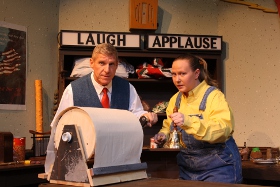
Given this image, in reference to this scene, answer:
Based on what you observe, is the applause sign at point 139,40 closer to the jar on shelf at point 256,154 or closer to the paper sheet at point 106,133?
the jar on shelf at point 256,154

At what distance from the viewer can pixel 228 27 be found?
192 inches

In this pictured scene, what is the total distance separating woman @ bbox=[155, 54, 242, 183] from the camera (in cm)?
241

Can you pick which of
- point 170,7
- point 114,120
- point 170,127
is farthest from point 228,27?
point 114,120

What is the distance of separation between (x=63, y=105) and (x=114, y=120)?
0.72m

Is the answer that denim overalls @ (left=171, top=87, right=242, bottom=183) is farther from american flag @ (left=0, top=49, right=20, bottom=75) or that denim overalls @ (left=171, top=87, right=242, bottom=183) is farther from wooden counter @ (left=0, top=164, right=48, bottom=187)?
american flag @ (left=0, top=49, right=20, bottom=75)

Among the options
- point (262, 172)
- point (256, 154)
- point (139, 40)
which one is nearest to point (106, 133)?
point (262, 172)

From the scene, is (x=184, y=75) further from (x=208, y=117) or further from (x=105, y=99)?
(x=105, y=99)

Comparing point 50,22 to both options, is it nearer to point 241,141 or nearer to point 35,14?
point 35,14

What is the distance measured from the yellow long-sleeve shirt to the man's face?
0.48 metres

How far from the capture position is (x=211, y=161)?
2537mm

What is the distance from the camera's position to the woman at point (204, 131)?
2408mm

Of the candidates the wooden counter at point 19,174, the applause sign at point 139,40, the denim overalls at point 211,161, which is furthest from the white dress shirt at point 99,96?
the applause sign at point 139,40

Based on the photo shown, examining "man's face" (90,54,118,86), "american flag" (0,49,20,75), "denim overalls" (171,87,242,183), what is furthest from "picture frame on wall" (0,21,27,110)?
"denim overalls" (171,87,242,183)

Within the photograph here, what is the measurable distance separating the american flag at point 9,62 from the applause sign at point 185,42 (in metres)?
1.30
